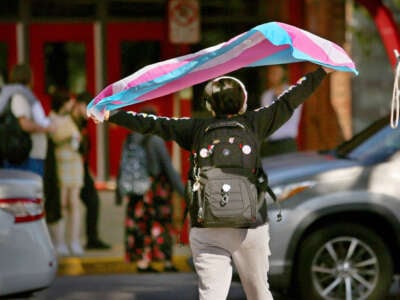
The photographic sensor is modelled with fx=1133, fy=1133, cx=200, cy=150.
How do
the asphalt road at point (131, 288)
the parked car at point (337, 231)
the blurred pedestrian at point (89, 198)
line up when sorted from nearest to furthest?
1. the parked car at point (337, 231)
2. the asphalt road at point (131, 288)
3. the blurred pedestrian at point (89, 198)

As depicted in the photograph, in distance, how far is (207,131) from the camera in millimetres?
5770

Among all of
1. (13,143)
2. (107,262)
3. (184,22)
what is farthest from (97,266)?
(184,22)

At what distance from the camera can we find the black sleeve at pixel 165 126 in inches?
233

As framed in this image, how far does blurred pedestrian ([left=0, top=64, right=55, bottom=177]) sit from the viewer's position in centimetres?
1043

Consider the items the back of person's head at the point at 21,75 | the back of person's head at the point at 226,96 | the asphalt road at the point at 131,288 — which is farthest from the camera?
the back of person's head at the point at 21,75

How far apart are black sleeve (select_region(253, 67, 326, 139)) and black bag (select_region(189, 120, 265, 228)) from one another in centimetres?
11

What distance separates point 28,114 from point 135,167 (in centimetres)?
117

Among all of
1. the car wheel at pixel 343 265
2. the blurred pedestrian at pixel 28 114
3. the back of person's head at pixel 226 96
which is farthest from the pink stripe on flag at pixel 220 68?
the blurred pedestrian at pixel 28 114

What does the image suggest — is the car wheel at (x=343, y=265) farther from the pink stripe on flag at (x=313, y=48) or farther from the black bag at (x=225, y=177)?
the black bag at (x=225, y=177)

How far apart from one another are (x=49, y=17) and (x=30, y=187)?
326 inches

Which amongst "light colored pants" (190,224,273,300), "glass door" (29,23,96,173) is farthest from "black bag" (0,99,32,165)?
"glass door" (29,23,96,173)

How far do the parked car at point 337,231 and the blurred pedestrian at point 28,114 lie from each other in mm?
2961

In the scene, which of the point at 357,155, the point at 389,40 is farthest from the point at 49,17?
the point at 357,155

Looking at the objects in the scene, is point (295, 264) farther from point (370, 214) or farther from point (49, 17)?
point (49, 17)
